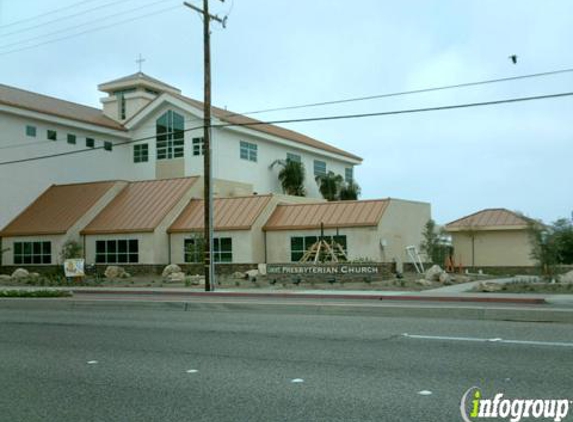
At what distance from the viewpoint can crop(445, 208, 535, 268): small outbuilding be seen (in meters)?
36.9

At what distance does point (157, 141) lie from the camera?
49.8 m

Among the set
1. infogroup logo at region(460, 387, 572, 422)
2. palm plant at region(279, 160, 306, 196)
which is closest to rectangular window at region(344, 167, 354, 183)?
palm plant at region(279, 160, 306, 196)

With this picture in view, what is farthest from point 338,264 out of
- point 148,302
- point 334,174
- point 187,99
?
point 334,174

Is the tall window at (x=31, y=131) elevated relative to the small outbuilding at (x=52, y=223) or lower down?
elevated

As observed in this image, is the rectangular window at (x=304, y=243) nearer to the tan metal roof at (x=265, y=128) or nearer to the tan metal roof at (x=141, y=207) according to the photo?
the tan metal roof at (x=141, y=207)

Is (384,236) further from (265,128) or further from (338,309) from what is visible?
(265,128)

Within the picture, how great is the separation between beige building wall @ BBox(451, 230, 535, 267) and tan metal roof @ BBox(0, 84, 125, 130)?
26.0 meters

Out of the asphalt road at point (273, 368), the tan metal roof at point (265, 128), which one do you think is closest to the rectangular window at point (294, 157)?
the tan metal roof at point (265, 128)

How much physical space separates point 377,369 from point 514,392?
6.09 feet

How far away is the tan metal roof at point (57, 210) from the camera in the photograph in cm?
4038

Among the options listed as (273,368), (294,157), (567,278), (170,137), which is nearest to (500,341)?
(273,368)

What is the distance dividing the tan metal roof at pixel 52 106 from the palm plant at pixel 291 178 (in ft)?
40.3

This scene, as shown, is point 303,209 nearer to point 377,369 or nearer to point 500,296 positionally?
point 500,296

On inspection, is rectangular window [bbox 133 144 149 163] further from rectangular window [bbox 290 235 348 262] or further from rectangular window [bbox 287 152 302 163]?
Result: rectangular window [bbox 290 235 348 262]
